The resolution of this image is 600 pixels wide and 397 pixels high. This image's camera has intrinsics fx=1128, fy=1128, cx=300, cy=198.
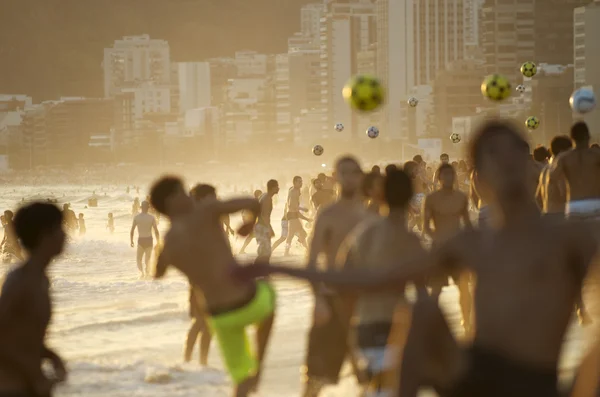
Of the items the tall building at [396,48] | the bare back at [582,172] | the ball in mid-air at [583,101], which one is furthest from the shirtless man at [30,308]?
the tall building at [396,48]

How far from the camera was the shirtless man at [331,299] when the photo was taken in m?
6.23

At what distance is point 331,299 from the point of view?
626cm

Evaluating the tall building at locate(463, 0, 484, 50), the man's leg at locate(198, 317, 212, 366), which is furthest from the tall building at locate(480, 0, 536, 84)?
the man's leg at locate(198, 317, 212, 366)

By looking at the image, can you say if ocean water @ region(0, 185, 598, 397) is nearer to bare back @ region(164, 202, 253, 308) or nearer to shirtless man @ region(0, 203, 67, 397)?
bare back @ region(164, 202, 253, 308)

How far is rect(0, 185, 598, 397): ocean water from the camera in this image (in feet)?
27.6

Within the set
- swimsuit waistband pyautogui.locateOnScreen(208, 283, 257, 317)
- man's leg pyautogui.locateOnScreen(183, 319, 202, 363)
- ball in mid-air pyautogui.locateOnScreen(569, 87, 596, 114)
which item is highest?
ball in mid-air pyautogui.locateOnScreen(569, 87, 596, 114)

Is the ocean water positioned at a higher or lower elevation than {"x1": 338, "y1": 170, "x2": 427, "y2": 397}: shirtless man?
lower

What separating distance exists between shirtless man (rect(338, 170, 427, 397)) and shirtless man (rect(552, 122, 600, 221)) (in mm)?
4291

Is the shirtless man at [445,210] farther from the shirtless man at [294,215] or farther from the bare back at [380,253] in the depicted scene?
the shirtless man at [294,215]

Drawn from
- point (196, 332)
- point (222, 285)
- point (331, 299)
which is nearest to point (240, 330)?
point (222, 285)

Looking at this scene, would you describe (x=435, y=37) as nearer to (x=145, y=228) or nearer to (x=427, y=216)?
(x=145, y=228)

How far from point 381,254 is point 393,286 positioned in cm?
174

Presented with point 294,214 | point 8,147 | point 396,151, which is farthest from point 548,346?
point 8,147

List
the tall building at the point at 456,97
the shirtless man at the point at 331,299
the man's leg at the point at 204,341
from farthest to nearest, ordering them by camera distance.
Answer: the tall building at the point at 456,97 → the man's leg at the point at 204,341 → the shirtless man at the point at 331,299
